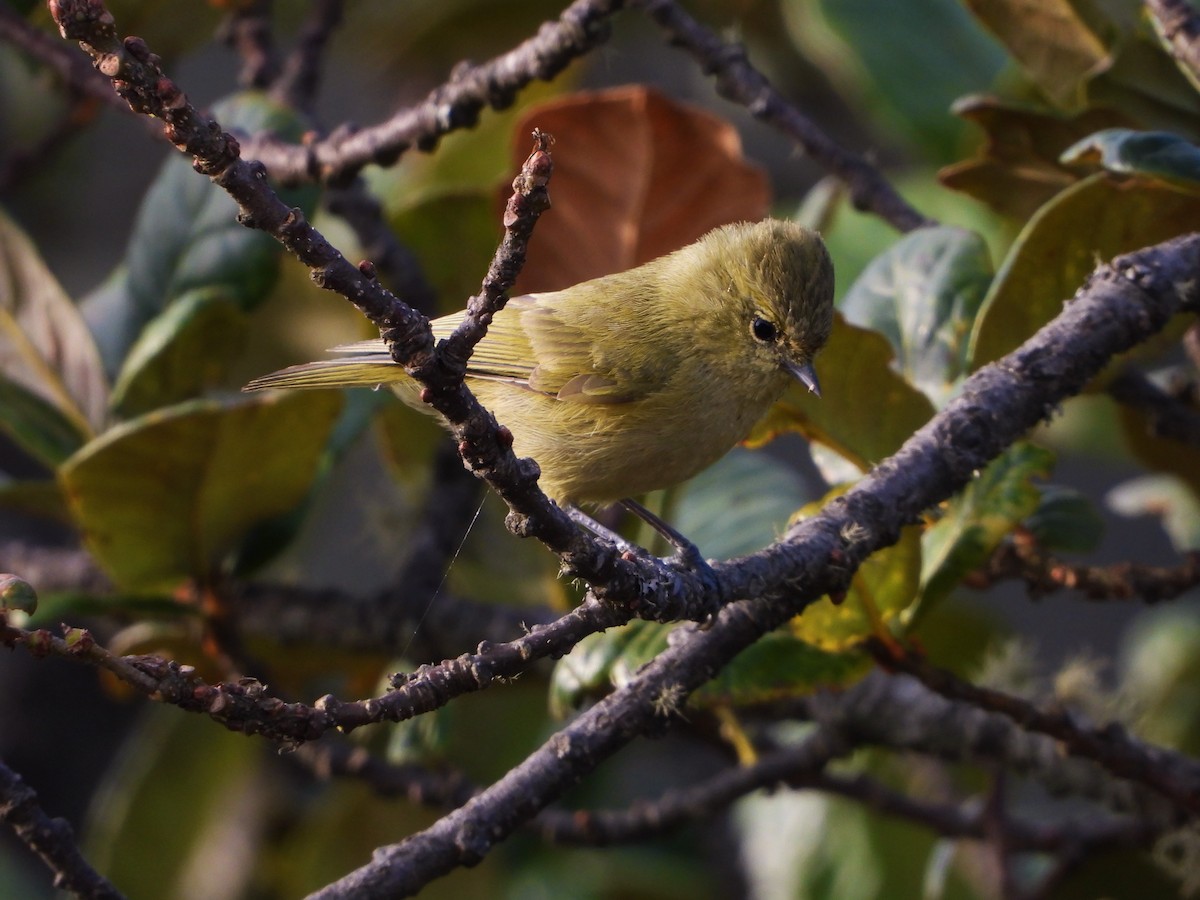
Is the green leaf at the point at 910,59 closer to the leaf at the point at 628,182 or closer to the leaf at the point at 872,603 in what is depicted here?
the leaf at the point at 628,182

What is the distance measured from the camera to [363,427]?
271 centimetres

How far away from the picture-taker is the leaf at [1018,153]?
2219 mm

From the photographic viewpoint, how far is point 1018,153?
233cm

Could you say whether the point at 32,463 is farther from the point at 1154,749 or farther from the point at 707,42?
the point at 1154,749

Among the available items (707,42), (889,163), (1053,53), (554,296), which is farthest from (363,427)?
(889,163)

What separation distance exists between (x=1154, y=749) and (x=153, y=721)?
2586 mm

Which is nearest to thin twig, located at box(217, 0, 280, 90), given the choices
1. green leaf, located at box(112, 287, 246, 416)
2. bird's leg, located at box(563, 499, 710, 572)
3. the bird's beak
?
green leaf, located at box(112, 287, 246, 416)

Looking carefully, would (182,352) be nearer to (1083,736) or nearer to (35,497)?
(35,497)

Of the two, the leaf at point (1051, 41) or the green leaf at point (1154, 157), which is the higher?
the leaf at point (1051, 41)

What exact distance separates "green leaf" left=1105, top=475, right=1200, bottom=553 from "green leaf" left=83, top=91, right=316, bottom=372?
2088mm

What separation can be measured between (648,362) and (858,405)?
49 centimetres

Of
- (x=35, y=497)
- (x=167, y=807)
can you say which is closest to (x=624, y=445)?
(x=35, y=497)

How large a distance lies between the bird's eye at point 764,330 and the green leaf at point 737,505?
335 mm

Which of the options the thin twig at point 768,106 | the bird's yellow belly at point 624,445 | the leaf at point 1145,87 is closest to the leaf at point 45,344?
the bird's yellow belly at point 624,445
